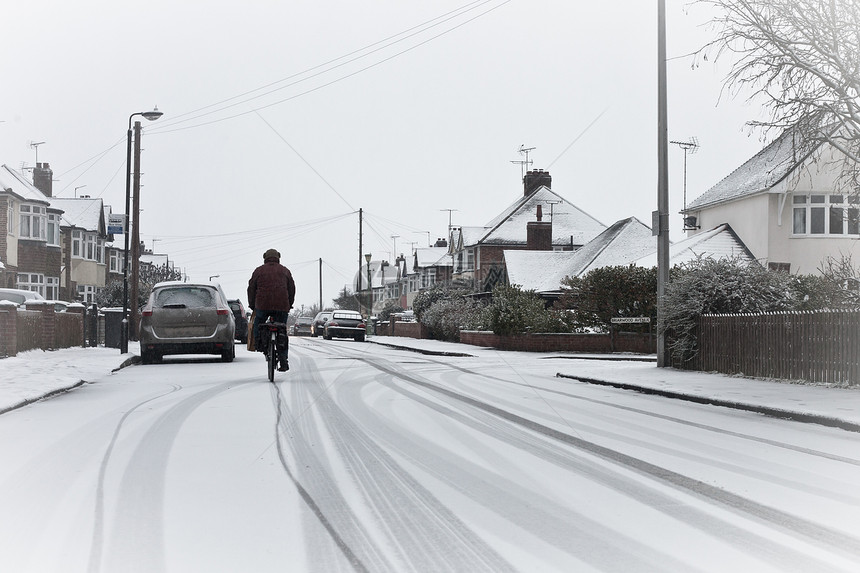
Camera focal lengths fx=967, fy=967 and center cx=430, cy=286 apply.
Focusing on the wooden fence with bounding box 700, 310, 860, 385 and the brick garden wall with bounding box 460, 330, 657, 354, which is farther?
the brick garden wall with bounding box 460, 330, 657, 354

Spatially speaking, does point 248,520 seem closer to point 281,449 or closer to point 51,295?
point 281,449

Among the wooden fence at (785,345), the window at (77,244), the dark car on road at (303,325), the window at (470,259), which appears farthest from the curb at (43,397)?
the window at (470,259)

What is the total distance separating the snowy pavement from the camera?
11.0 m

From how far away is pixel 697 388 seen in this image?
1413 cm

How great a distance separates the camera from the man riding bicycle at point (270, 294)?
14547 millimetres

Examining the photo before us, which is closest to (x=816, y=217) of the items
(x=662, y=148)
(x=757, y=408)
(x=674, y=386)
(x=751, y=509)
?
(x=662, y=148)

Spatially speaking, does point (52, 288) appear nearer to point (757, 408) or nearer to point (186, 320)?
point (186, 320)

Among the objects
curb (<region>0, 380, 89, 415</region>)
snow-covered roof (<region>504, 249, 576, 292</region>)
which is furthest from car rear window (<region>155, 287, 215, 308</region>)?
snow-covered roof (<region>504, 249, 576, 292</region>)

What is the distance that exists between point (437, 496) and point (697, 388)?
8888mm

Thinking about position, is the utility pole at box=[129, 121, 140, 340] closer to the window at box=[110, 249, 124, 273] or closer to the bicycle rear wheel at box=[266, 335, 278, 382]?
the bicycle rear wheel at box=[266, 335, 278, 382]

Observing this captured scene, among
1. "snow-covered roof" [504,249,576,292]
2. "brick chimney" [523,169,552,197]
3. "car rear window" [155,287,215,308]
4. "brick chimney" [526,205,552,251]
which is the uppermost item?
"brick chimney" [523,169,552,197]

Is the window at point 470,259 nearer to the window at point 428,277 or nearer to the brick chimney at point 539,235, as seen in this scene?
the window at point 428,277

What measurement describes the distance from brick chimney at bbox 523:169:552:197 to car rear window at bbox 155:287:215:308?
5876cm

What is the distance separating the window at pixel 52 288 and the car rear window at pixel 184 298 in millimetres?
35933
